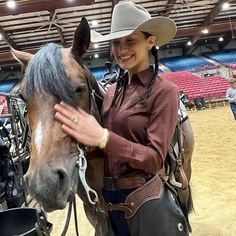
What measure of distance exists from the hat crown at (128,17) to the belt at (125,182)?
1.93 ft

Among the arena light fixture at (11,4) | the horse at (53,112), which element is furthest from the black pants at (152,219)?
the arena light fixture at (11,4)

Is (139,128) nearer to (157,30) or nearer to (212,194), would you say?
(157,30)

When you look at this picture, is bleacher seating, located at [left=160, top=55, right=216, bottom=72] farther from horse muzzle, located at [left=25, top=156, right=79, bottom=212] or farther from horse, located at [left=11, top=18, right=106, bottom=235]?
horse muzzle, located at [left=25, top=156, right=79, bottom=212]

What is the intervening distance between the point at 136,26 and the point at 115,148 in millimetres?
521

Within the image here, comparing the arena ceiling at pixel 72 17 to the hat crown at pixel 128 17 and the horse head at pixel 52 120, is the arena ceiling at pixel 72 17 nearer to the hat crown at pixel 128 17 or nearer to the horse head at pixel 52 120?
the hat crown at pixel 128 17

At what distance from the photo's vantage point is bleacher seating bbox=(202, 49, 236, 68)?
2248 centimetres

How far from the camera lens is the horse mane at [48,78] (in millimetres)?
1146

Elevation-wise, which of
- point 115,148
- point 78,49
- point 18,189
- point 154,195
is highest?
point 78,49

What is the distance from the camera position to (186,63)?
76.0ft

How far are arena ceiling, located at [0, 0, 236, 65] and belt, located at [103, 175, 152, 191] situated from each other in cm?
839

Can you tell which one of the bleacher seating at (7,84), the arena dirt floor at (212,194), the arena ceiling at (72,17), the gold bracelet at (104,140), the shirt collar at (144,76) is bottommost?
the arena dirt floor at (212,194)

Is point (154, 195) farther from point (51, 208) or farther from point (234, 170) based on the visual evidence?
point (234, 170)

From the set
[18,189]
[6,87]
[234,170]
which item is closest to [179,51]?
[6,87]

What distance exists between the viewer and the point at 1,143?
2754 mm
